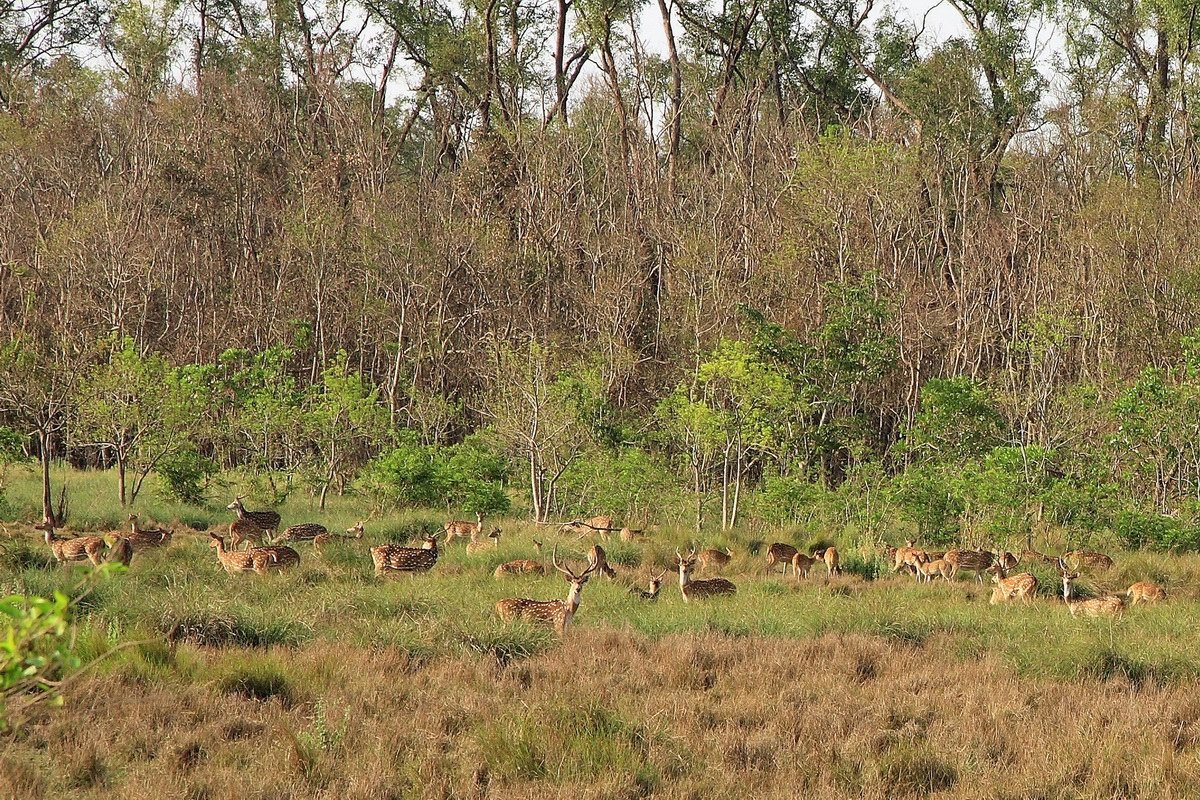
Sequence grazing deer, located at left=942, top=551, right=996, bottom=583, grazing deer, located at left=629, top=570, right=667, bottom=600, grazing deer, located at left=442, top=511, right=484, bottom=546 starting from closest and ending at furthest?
grazing deer, located at left=629, top=570, right=667, bottom=600 < grazing deer, located at left=942, top=551, right=996, bottom=583 < grazing deer, located at left=442, top=511, right=484, bottom=546

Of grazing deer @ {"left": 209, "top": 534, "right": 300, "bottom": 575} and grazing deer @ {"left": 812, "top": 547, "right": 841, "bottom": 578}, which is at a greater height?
grazing deer @ {"left": 209, "top": 534, "right": 300, "bottom": 575}

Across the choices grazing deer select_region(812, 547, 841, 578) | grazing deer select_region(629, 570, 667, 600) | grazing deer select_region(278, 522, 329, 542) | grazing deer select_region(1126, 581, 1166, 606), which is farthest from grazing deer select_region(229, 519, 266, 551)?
grazing deer select_region(1126, 581, 1166, 606)

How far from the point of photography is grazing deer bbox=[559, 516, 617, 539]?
18625mm

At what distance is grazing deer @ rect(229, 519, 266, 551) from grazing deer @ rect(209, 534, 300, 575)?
2.05 meters

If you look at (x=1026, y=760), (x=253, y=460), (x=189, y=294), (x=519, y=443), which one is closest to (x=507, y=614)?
(x=1026, y=760)

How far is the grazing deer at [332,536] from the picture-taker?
15914 mm

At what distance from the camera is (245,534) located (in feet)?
54.1

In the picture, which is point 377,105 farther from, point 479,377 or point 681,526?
point 681,526

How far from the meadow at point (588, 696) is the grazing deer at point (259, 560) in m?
0.23

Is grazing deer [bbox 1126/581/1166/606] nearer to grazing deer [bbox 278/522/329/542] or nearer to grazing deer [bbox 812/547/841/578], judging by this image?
grazing deer [bbox 812/547/841/578]

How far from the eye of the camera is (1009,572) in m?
16.5

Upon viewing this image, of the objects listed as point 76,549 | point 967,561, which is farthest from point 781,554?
point 76,549

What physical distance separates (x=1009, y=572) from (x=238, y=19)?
1643 inches

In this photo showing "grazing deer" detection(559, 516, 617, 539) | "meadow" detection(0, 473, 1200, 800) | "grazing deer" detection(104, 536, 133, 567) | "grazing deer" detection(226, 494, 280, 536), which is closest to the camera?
"meadow" detection(0, 473, 1200, 800)
